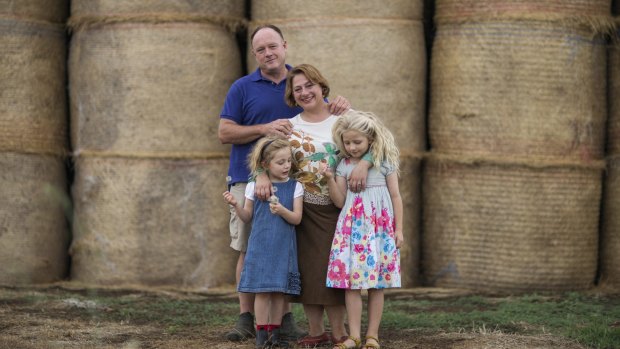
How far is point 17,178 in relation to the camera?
7.32 metres

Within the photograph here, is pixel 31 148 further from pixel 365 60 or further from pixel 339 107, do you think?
pixel 339 107

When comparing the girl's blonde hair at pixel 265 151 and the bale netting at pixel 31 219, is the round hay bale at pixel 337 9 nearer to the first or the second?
the bale netting at pixel 31 219

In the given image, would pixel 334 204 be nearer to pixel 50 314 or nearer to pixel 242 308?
pixel 242 308

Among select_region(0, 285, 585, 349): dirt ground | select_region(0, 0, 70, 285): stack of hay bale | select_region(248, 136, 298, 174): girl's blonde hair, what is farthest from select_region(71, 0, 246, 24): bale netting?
select_region(248, 136, 298, 174): girl's blonde hair

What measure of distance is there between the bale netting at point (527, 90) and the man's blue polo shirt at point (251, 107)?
2.08m

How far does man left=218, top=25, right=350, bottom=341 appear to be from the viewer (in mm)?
5281

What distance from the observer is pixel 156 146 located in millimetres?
7191

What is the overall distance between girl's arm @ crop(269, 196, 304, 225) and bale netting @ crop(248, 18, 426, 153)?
2.22 m

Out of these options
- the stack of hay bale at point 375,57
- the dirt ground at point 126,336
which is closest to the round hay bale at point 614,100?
the stack of hay bale at point 375,57

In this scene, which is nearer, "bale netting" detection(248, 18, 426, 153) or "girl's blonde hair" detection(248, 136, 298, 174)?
"girl's blonde hair" detection(248, 136, 298, 174)

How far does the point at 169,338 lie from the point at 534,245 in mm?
2785

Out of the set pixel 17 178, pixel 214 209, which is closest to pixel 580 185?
pixel 214 209

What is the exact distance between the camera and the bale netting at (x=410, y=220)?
7199 mm

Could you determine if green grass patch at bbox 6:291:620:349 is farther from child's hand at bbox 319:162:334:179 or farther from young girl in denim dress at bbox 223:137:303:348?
Answer: child's hand at bbox 319:162:334:179
